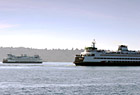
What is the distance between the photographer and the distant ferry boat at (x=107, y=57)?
136750 millimetres

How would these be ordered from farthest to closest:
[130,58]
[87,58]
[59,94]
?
[130,58] < [87,58] < [59,94]

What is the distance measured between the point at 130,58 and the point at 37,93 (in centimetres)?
10819

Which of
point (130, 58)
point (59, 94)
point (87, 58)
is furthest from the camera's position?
point (130, 58)

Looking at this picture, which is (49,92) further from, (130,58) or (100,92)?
(130,58)

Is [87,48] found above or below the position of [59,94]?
above

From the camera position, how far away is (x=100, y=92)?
146 ft

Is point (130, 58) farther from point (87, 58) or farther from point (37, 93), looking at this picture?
point (37, 93)

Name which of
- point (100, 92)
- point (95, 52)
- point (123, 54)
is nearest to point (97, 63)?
point (95, 52)

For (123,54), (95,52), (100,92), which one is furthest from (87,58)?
(100,92)

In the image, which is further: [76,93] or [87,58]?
[87,58]

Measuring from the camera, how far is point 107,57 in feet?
461

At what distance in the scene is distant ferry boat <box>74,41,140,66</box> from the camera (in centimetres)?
13675

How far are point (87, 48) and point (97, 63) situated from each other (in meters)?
8.79

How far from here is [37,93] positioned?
139ft
